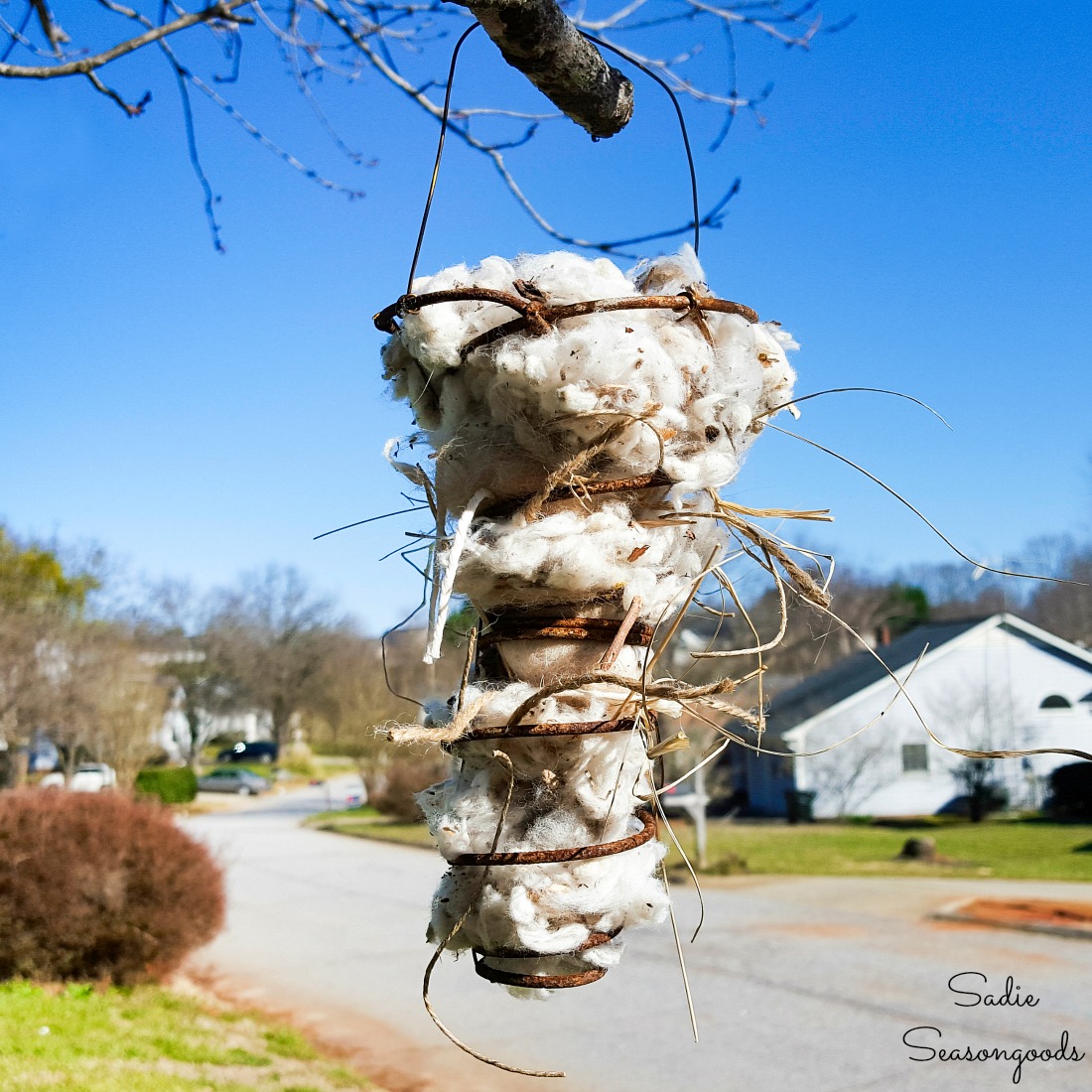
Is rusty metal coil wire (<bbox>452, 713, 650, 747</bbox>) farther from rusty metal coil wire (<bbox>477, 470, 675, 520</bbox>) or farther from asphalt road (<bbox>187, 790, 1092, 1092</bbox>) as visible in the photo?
asphalt road (<bbox>187, 790, 1092, 1092</bbox>)

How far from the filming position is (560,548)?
1047mm

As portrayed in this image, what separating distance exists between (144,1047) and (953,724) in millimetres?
20001

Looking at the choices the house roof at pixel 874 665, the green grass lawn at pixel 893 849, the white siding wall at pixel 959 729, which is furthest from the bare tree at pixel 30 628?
the white siding wall at pixel 959 729

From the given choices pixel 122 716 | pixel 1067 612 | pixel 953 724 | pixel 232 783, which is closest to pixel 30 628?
pixel 122 716

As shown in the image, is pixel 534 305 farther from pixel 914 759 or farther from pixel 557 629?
pixel 914 759

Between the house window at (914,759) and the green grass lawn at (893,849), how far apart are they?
2142 mm

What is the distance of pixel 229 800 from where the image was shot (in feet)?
97.6

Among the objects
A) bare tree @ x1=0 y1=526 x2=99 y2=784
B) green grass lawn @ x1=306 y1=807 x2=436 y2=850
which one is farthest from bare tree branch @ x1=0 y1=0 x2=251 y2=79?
bare tree @ x1=0 y1=526 x2=99 y2=784

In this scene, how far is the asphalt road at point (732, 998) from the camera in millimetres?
6531

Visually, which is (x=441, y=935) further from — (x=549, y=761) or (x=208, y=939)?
(x=208, y=939)

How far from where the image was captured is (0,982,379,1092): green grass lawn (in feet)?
17.2

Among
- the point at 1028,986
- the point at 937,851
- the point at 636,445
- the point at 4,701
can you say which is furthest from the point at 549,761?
the point at 4,701

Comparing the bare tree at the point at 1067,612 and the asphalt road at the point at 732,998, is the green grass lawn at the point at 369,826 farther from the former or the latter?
the bare tree at the point at 1067,612

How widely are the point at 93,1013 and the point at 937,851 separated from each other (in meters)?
13.8
